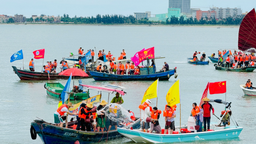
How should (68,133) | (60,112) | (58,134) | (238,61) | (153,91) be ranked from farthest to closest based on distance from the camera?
(238,61), (153,91), (60,112), (68,133), (58,134)

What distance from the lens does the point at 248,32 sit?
4472cm

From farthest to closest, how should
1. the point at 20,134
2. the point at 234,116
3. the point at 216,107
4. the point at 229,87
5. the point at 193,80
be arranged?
the point at 193,80
the point at 229,87
the point at 216,107
the point at 234,116
the point at 20,134

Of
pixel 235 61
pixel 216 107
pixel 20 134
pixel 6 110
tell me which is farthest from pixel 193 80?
pixel 20 134

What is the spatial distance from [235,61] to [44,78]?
22154 mm

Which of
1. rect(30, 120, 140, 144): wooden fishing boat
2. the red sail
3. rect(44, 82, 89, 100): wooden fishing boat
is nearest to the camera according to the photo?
rect(30, 120, 140, 144): wooden fishing boat

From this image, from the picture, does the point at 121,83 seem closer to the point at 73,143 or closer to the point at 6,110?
the point at 6,110

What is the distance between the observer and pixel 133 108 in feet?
88.7

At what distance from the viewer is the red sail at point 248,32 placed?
143ft

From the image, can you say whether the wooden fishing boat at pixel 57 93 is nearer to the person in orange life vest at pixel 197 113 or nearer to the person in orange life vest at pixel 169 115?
the person in orange life vest at pixel 169 115

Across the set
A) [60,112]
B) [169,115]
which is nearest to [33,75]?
[60,112]

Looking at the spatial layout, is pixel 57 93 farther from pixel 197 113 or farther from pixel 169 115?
pixel 197 113

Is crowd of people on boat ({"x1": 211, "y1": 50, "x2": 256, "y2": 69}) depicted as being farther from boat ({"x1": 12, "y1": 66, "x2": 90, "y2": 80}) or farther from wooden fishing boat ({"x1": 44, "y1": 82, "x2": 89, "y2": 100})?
wooden fishing boat ({"x1": 44, "y1": 82, "x2": 89, "y2": 100})

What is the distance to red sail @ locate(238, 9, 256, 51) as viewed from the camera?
143 ft

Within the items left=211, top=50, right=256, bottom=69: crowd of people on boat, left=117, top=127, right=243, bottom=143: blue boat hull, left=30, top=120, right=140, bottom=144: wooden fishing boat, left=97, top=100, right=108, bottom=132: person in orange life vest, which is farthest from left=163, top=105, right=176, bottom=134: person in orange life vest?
left=211, top=50, right=256, bottom=69: crowd of people on boat
